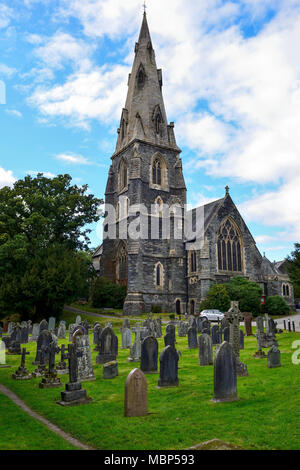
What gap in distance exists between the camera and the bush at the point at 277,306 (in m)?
35.2

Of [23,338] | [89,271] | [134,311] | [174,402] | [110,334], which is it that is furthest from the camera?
[89,271]

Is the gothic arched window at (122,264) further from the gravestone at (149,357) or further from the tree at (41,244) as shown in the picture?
the gravestone at (149,357)

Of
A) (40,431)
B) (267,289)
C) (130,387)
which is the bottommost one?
(40,431)

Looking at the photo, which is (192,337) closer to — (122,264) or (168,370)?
(168,370)

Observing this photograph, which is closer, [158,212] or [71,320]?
[71,320]

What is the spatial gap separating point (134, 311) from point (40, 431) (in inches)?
1152

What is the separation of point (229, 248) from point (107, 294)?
14.3 metres

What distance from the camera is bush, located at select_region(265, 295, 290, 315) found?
3525 centimetres

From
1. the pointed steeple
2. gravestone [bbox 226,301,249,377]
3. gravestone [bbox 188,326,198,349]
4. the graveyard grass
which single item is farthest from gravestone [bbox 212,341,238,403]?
the pointed steeple

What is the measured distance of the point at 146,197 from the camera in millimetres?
39125

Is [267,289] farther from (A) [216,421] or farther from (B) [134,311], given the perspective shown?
(A) [216,421]

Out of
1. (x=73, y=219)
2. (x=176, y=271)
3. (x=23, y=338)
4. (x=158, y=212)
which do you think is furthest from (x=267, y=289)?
(x=23, y=338)

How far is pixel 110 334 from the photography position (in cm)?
1282

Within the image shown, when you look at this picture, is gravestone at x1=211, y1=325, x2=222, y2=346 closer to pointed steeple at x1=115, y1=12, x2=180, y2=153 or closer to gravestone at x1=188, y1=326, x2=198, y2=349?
gravestone at x1=188, y1=326, x2=198, y2=349
